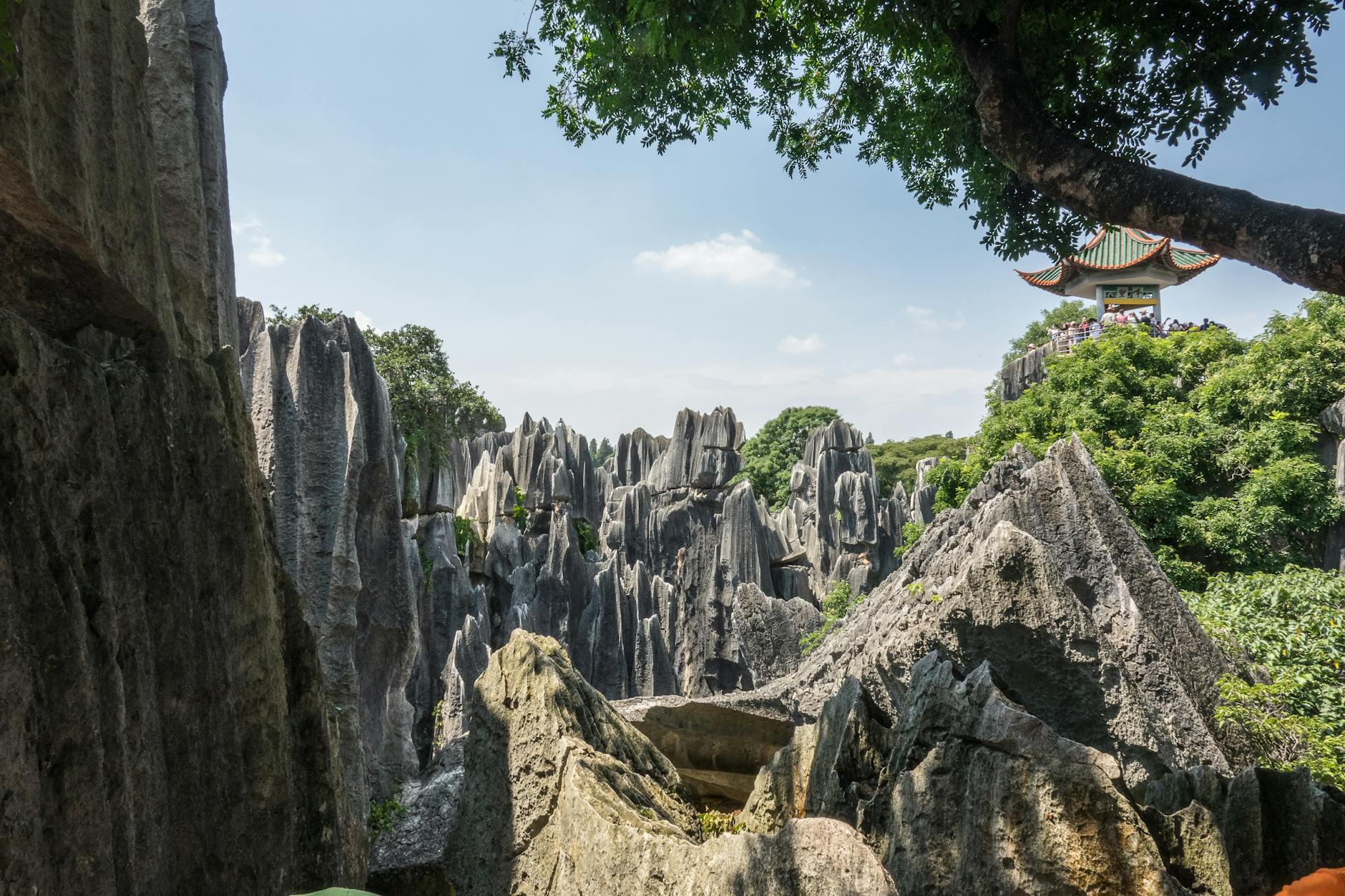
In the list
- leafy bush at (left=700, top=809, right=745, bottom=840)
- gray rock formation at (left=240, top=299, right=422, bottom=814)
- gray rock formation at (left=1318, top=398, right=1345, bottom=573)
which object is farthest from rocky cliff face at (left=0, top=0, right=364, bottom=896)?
gray rock formation at (left=1318, top=398, right=1345, bottom=573)

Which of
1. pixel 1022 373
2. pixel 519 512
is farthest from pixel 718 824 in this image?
pixel 519 512

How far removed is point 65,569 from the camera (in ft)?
6.11

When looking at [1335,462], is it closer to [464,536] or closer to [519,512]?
[464,536]

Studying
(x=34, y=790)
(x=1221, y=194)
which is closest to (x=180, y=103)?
(x=34, y=790)

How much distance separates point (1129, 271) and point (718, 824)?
103 feet

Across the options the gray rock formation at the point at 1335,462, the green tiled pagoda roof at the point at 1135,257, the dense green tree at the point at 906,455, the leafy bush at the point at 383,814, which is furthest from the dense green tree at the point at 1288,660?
the dense green tree at the point at 906,455

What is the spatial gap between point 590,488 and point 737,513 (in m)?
6.74

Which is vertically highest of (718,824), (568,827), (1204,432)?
(1204,432)

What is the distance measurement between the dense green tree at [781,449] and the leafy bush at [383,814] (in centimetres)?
4100

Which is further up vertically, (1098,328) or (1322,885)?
(1098,328)

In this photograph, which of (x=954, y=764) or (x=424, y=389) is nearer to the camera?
(x=954, y=764)

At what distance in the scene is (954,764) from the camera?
10.7 ft

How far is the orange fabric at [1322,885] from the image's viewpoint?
2.22 m

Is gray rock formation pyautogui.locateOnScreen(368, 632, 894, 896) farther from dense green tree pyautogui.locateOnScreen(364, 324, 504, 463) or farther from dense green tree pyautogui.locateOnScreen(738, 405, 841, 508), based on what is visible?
dense green tree pyautogui.locateOnScreen(738, 405, 841, 508)
